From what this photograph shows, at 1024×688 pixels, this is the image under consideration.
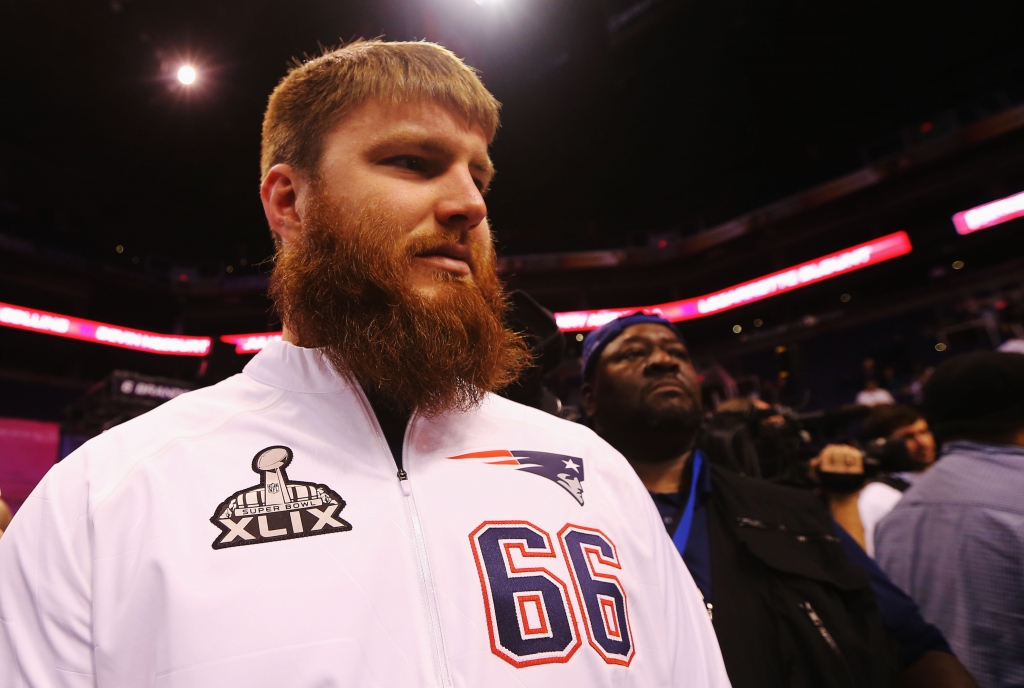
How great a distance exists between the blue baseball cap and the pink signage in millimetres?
8521

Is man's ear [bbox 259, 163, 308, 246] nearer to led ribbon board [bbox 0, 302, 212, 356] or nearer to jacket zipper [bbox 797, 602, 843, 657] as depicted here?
jacket zipper [bbox 797, 602, 843, 657]

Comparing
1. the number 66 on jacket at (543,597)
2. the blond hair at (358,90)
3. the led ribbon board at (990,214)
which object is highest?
the led ribbon board at (990,214)

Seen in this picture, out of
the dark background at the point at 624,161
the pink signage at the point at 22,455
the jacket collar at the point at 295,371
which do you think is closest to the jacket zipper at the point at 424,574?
the jacket collar at the point at 295,371

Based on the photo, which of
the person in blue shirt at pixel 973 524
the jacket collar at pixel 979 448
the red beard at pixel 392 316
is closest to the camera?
the red beard at pixel 392 316

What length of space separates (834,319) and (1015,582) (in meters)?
11.5

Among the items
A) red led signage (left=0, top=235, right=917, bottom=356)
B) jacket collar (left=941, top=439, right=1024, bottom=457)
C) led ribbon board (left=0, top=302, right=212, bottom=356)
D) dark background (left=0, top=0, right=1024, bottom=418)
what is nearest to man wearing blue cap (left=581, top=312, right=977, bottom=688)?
jacket collar (left=941, top=439, right=1024, bottom=457)

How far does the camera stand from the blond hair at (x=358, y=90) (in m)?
1.08

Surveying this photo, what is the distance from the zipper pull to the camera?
869 millimetres

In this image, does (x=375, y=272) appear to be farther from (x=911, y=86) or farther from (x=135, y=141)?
(x=911, y=86)

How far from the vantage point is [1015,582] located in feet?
5.30

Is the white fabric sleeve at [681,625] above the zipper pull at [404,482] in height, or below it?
below

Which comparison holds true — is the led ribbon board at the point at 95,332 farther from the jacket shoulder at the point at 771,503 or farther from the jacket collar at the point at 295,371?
the jacket collar at the point at 295,371

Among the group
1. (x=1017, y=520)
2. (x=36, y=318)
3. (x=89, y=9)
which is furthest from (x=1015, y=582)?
(x=36, y=318)

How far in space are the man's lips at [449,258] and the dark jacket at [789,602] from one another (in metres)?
1.15
